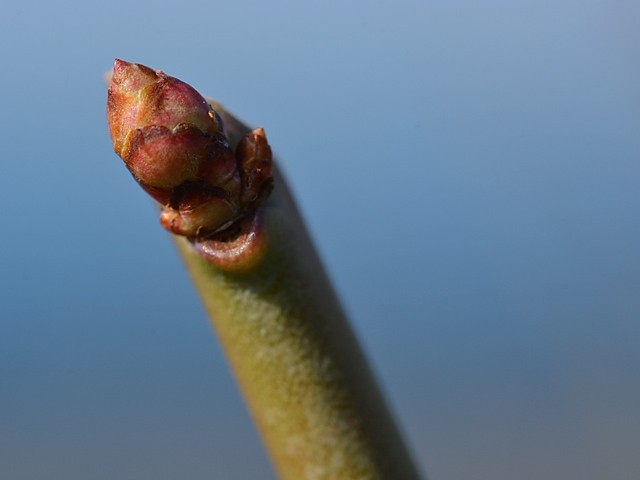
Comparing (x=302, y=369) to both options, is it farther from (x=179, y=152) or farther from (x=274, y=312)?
(x=179, y=152)

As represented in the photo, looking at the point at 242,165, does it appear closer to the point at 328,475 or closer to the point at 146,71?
the point at 146,71

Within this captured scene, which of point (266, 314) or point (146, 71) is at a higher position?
point (146, 71)

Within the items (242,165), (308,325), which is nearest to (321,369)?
(308,325)

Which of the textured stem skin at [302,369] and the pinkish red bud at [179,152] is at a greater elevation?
the pinkish red bud at [179,152]

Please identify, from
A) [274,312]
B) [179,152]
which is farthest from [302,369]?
[179,152]

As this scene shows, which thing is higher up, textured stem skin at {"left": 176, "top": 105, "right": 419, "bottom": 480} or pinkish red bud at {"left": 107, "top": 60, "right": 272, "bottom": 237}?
pinkish red bud at {"left": 107, "top": 60, "right": 272, "bottom": 237}
